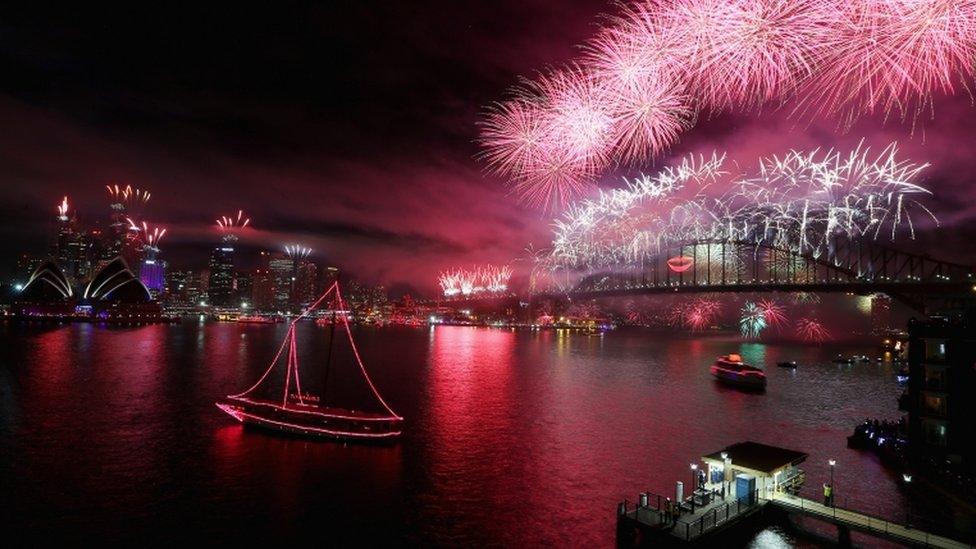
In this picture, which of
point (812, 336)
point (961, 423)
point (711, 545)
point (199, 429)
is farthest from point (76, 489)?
point (812, 336)

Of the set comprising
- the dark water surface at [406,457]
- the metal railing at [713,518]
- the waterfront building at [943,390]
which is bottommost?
the dark water surface at [406,457]

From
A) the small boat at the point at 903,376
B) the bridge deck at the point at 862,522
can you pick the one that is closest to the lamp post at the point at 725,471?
the bridge deck at the point at 862,522

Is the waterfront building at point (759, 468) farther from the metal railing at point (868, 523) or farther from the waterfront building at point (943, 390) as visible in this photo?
the waterfront building at point (943, 390)

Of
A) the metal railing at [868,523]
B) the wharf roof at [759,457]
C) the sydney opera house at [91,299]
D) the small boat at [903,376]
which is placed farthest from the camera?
the sydney opera house at [91,299]

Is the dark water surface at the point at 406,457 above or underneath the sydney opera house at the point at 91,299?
underneath

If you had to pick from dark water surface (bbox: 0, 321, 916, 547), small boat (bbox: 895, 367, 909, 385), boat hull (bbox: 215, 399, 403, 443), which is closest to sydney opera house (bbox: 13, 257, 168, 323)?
dark water surface (bbox: 0, 321, 916, 547)

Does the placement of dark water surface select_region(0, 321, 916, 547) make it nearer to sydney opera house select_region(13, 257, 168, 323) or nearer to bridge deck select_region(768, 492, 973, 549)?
bridge deck select_region(768, 492, 973, 549)

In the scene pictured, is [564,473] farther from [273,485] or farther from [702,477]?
[273,485]
